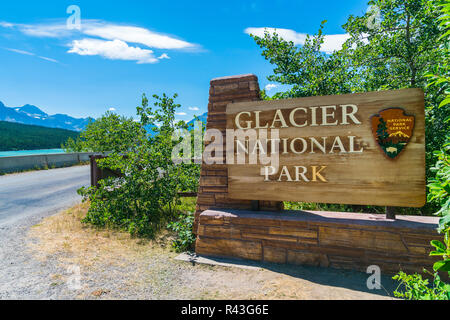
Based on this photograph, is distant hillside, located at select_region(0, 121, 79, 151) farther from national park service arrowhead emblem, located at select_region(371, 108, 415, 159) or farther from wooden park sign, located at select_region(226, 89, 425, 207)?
national park service arrowhead emblem, located at select_region(371, 108, 415, 159)

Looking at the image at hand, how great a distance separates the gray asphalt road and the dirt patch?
2.45 meters

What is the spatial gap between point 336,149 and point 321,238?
52.9 inches

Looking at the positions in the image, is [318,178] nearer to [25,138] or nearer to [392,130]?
[392,130]

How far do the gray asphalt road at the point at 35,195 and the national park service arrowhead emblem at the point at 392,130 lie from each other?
25.0 feet

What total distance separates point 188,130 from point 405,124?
190 inches

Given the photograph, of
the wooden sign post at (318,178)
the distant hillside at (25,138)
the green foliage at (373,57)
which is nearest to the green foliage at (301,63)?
the green foliage at (373,57)

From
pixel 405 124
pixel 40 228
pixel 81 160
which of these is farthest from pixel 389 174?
pixel 81 160

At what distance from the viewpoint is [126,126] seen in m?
6.70

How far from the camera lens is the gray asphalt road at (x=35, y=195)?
22.5 ft

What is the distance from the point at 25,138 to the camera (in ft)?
337

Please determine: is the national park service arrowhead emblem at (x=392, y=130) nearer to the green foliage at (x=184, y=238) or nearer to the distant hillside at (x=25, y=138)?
the green foliage at (x=184, y=238)

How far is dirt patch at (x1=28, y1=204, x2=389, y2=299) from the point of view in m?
3.24
